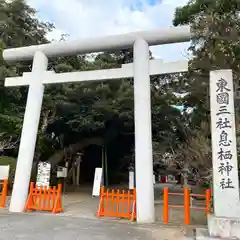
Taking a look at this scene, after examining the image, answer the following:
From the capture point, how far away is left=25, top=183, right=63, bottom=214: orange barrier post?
880 cm

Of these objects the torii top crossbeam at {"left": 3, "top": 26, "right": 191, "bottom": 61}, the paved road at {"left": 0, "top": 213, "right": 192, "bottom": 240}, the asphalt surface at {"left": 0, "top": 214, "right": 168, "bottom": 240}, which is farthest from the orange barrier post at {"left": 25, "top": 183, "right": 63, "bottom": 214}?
the torii top crossbeam at {"left": 3, "top": 26, "right": 191, "bottom": 61}

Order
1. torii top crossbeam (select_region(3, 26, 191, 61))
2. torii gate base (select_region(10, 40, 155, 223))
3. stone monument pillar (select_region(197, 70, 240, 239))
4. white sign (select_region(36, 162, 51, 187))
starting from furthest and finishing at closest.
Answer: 1. white sign (select_region(36, 162, 51, 187))
2. torii top crossbeam (select_region(3, 26, 191, 61))
3. torii gate base (select_region(10, 40, 155, 223))
4. stone monument pillar (select_region(197, 70, 240, 239))

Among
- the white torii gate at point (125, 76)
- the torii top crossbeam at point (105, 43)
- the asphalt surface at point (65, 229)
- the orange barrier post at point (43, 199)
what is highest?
the torii top crossbeam at point (105, 43)

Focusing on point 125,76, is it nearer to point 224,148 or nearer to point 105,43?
point 105,43

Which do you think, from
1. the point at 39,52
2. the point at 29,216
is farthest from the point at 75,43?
the point at 29,216

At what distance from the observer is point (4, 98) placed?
1460 centimetres

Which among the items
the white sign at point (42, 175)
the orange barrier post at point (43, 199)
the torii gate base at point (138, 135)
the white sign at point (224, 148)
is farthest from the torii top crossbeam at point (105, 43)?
the orange barrier post at point (43, 199)

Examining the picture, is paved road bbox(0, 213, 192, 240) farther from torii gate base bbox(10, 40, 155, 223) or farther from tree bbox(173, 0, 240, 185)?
tree bbox(173, 0, 240, 185)

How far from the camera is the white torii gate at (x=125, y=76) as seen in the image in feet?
25.8

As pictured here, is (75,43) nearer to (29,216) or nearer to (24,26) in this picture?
(29,216)

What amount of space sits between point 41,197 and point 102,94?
6.10 meters

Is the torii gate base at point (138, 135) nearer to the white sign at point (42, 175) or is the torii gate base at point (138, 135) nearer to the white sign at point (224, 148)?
the white sign at point (42, 175)

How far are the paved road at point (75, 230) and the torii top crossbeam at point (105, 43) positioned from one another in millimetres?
5102

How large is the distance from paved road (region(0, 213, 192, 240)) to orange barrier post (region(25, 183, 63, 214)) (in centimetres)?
103
